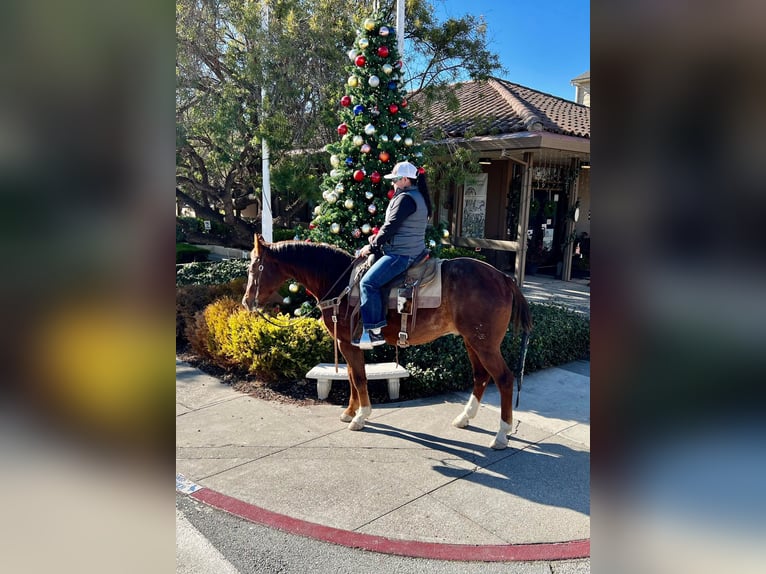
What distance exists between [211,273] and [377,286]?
26.2ft

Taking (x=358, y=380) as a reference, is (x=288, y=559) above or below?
below

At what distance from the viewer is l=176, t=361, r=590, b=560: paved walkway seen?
3.84 meters

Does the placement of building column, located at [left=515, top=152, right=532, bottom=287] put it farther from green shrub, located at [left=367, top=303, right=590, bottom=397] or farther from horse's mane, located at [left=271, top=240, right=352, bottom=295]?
horse's mane, located at [left=271, top=240, right=352, bottom=295]

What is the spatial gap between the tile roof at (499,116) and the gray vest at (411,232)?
655 cm

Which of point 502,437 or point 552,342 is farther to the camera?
point 552,342

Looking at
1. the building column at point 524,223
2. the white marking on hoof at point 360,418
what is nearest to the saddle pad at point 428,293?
the white marking on hoof at point 360,418

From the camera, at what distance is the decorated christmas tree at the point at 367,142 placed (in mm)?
7930

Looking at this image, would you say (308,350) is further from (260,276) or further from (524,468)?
(524,468)

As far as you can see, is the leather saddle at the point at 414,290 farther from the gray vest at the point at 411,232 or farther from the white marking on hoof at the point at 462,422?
the white marking on hoof at the point at 462,422

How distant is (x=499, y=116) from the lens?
1238 cm

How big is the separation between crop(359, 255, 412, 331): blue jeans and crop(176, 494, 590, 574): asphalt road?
6.88 ft

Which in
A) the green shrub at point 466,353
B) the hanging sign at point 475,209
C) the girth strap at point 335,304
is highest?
the hanging sign at point 475,209

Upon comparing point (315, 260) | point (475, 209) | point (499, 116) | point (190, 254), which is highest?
point (499, 116)

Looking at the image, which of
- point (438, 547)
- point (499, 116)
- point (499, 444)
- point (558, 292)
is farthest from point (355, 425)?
point (499, 116)
